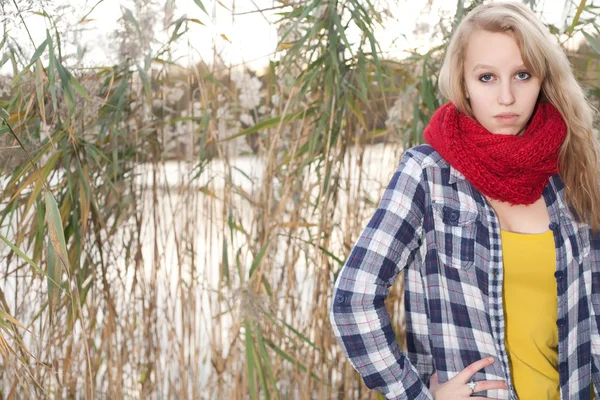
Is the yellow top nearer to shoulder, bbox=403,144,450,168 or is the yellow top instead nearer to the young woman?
the young woman

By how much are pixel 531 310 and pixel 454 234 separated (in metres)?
0.17

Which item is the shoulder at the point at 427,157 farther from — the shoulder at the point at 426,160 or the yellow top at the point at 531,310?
the yellow top at the point at 531,310

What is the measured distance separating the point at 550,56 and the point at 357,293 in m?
0.48

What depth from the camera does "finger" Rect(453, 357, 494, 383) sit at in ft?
3.46

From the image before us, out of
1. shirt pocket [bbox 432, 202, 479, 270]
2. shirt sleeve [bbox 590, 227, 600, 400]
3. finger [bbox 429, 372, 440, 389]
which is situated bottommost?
finger [bbox 429, 372, 440, 389]

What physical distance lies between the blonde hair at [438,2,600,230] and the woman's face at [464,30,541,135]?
0.01 m

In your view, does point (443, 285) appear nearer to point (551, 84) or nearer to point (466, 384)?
point (466, 384)

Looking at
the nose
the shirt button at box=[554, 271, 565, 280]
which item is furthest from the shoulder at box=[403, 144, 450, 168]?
the shirt button at box=[554, 271, 565, 280]

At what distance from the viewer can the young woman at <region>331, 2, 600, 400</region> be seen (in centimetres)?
105

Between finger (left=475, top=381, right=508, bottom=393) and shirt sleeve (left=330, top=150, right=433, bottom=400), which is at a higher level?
shirt sleeve (left=330, top=150, right=433, bottom=400)

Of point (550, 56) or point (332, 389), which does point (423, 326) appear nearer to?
point (550, 56)

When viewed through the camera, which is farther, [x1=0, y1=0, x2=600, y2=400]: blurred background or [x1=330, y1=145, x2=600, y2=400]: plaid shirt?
[x1=0, y1=0, x2=600, y2=400]: blurred background

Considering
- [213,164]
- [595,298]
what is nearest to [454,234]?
[595,298]

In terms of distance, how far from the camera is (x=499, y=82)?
3.53ft
